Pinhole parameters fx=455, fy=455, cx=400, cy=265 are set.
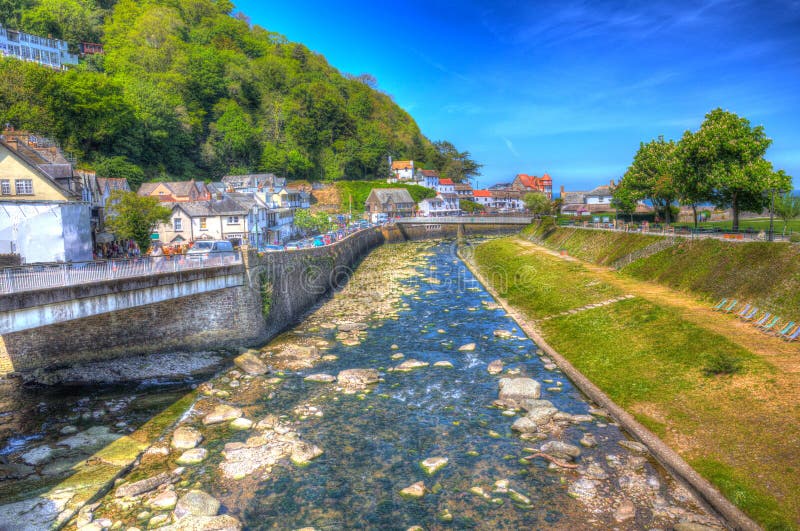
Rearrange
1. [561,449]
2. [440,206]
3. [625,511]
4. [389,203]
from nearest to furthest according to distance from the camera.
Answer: [625,511], [561,449], [389,203], [440,206]

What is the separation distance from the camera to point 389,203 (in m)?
127

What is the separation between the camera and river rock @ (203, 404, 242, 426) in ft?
68.5

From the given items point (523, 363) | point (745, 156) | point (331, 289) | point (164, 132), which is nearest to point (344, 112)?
point (164, 132)

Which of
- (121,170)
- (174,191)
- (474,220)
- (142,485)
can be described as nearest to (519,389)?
(142,485)

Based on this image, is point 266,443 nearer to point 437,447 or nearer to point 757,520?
point 437,447

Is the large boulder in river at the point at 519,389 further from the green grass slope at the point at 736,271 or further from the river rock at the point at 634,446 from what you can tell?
the green grass slope at the point at 736,271

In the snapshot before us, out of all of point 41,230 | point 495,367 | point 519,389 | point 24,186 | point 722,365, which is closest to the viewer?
point 722,365

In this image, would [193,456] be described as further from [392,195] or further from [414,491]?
[392,195]

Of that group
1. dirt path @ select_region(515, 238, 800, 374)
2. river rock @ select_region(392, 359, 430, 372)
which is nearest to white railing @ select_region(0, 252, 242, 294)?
river rock @ select_region(392, 359, 430, 372)

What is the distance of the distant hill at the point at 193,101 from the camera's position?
237 ft

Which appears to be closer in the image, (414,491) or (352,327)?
(414,491)

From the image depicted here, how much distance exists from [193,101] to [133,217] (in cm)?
8718

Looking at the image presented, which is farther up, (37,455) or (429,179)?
(429,179)

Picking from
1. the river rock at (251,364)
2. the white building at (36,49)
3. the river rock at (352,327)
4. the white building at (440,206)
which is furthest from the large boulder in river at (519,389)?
the white building at (36,49)
